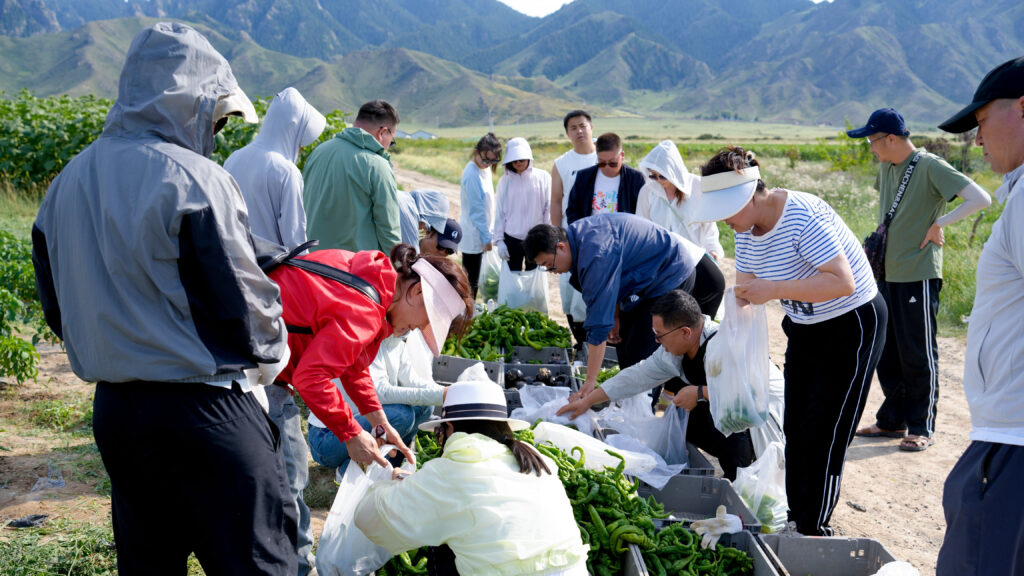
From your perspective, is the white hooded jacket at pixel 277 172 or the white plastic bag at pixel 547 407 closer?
the white hooded jacket at pixel 277 172

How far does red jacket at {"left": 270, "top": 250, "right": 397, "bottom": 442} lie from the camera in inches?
96.4

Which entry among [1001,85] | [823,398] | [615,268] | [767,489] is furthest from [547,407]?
[1001,85]

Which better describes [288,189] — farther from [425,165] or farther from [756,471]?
[425,165]

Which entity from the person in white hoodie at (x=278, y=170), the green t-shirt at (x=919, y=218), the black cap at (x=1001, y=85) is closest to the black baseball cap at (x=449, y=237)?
the person in white hoodie at (x=278, y=170)

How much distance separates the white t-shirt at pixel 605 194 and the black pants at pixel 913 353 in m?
2.15

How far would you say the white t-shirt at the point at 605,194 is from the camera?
618cm

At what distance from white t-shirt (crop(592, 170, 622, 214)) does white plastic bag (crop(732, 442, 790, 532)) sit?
305cm

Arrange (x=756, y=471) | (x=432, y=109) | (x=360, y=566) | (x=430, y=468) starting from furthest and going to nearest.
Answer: (x=432, y=109) < (x=756, y=471) < (x=360, y=566) < (x=430, y=468)

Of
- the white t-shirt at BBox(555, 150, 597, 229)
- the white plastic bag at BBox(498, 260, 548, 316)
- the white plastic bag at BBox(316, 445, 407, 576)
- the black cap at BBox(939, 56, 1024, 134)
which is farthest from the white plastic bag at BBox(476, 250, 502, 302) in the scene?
the black cap at BBox(939, 56, 1024, 134)

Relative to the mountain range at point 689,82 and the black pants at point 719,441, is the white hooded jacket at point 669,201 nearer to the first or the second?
the black pants at point 719,441

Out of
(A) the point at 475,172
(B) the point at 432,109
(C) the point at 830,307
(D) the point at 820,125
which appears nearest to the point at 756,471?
(C) the point at 830,307

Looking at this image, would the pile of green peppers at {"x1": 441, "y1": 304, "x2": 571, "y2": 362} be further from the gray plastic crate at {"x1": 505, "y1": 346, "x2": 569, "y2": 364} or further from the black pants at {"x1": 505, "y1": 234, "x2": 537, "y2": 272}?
the black pants at {"x1": 505, "y1": 234, "x2": 537, "y2": 272}

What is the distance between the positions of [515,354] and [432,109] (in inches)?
6029

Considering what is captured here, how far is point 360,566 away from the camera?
289cm
